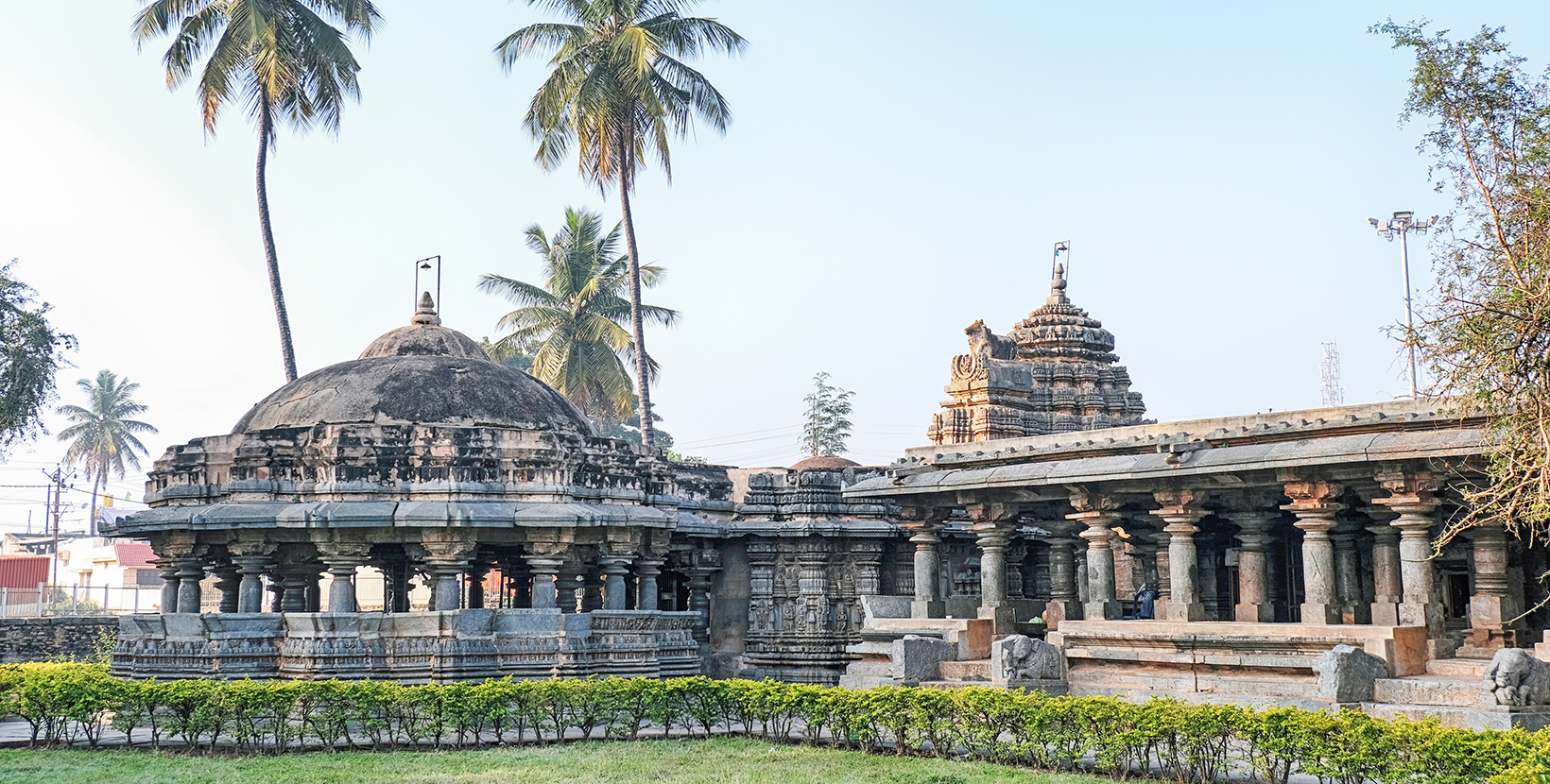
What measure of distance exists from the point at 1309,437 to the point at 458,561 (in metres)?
8.12

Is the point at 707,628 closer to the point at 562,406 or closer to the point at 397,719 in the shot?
the point at 562,406

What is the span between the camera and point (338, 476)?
14.7m

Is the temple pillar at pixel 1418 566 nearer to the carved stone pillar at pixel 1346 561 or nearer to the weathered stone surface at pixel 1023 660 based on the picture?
the carved stone pillar at pixel 1346 561

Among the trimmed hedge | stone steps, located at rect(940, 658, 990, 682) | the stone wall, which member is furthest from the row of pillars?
the stone wall

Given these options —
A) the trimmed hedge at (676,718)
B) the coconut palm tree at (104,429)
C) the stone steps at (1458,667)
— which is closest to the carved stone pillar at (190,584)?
the trimmed hedge at (676,718)

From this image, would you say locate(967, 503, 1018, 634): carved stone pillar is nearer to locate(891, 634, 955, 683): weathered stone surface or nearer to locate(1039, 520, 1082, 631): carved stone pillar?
locate(1039, 520, 1082, 631): carved stone pillar

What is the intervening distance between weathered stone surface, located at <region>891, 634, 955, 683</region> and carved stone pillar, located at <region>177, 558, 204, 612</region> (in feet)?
23.7

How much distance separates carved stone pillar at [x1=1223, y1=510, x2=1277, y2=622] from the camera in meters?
14.7

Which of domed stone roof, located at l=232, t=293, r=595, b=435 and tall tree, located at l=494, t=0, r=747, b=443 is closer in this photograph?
domed stone roof, located at l=232, t=293, r=595, b=435

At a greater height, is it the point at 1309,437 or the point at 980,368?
the point at 980,368

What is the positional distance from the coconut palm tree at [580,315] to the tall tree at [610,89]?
7177mm

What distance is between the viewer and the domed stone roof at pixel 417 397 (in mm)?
15719

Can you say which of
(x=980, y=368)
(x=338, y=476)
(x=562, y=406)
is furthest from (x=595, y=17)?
(x=338, y=476)

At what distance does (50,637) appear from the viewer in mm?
27594
